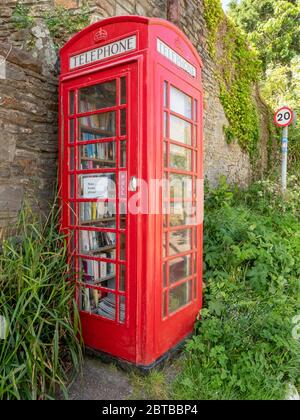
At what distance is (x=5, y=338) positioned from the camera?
6.53ft

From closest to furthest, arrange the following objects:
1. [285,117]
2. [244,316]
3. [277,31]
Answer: [244,316] < [285,117] < [277,31]

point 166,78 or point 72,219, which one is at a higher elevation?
point 166,78

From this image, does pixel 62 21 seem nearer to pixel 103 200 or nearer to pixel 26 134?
pixel 26 134

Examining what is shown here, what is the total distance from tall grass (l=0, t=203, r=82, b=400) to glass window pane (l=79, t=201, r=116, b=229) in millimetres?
272

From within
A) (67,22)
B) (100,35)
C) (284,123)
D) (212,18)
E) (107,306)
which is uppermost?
(212,18)

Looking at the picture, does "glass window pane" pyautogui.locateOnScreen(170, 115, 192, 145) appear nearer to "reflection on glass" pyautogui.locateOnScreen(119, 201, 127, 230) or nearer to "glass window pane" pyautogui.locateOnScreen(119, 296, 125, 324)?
→ "reflection on glass" pyautogui.locateOnScreen(119, 201, 127, 230)

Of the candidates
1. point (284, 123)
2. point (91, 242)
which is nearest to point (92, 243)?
point (91, 242)

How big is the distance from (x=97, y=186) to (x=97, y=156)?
27 centimetres

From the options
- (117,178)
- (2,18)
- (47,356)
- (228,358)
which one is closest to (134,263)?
(117,178)

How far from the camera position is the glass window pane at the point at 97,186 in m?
2.51

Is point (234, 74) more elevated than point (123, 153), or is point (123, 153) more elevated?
point (234, 74)

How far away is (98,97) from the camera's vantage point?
254 centimetres
